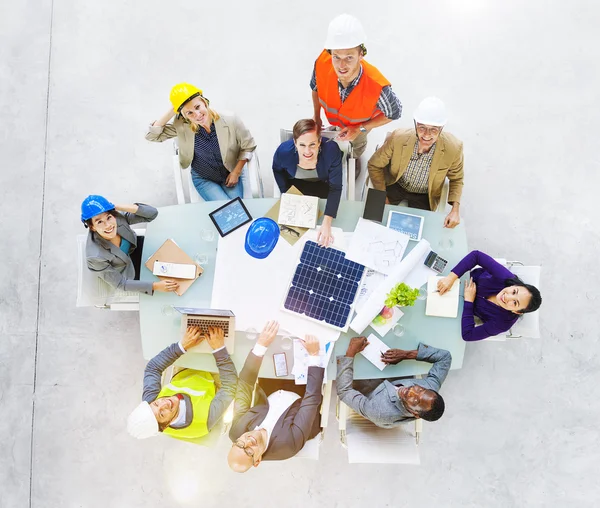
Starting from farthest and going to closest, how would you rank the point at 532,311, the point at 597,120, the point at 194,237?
the point at 597,120 → the point at 194,237 → the point at 532,311

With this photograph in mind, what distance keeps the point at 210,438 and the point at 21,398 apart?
1.75m

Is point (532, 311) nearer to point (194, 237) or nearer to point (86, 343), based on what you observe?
point (194, 237)

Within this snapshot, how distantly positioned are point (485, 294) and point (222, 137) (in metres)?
1.78

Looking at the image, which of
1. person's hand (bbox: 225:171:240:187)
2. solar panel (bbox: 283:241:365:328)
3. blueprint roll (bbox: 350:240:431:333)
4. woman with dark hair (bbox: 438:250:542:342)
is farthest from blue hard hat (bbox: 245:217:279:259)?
woman with dark hair (bbox: 438:250:542:342)

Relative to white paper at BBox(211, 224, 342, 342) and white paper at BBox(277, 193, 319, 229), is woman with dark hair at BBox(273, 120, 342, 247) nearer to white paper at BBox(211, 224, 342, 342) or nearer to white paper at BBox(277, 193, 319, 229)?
white paper at BBox(277, 193, 319, 229)

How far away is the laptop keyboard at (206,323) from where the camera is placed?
8.75 feet

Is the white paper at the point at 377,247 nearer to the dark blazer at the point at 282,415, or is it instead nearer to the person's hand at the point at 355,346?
the person's hand at the point at 355,346

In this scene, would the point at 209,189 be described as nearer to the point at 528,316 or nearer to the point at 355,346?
the point at 355,346

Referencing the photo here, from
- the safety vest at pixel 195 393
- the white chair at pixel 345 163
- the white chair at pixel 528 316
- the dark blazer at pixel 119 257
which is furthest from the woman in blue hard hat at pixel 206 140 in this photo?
the white chair at pixel 528 316

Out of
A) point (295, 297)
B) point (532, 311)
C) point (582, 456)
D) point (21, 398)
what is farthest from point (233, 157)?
point (582, 456)

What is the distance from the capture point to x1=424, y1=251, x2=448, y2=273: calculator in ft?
8.95

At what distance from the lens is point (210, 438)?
8.76 ft

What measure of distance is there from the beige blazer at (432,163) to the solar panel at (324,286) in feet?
1.93

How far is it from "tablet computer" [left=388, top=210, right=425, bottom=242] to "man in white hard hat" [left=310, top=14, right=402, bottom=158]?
21.5 inches
